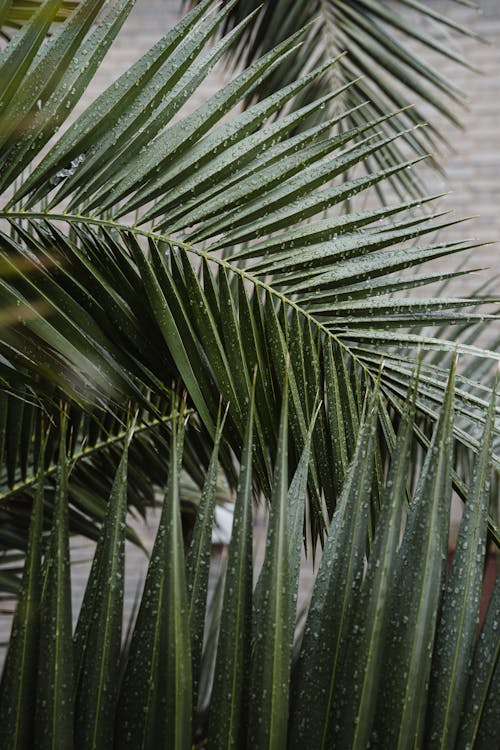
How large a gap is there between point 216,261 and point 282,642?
15.8 inches

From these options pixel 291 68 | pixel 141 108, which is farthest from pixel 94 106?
pixel 291 68

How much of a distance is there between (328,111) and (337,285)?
102cm

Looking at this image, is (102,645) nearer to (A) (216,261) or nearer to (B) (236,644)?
(B) (236,644)

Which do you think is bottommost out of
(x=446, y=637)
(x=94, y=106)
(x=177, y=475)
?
(x=446, y=637)

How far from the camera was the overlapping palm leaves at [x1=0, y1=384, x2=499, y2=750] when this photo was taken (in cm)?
52

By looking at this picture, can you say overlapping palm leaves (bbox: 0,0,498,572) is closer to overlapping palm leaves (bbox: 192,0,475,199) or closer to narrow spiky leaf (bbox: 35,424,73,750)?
narrow spiky leaf (bbox: 35,424,73,750)

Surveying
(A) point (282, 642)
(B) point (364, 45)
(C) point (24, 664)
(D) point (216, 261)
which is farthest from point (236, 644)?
(B) point (364, 45)

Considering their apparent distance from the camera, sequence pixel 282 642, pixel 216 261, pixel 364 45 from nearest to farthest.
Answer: pixel 282 642 → pixel 216 261 → pixel 364 45

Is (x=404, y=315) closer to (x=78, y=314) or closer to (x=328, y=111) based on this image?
(x=78, y=314)

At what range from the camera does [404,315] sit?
2.64 feet

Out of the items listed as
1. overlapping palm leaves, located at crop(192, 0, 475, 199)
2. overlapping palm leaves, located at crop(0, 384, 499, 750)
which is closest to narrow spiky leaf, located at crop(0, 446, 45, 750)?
overlapping palm leaves, located at crop(0, 384, 499, 750)

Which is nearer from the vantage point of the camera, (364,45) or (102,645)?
(102,645)

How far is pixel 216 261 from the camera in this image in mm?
789

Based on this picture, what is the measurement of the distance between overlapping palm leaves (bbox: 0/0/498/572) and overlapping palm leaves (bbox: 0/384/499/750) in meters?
0.20
